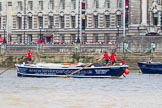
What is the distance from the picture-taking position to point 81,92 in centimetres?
7806

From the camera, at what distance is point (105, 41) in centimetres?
14112

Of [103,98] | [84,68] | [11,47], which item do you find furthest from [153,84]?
[11,47]

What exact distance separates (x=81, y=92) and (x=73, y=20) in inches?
2694

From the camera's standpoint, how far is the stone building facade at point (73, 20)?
137m

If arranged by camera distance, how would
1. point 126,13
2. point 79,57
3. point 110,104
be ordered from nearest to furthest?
point 110,104 → point 79,57 → point 126,13

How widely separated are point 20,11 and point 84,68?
5550 centimetres

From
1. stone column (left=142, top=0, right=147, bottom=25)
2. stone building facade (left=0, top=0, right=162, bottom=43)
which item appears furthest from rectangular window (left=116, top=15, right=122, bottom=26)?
stone column (left=142, top=0, right=147, bottom=25)

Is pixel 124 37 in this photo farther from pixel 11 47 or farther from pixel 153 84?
pixel 153 84

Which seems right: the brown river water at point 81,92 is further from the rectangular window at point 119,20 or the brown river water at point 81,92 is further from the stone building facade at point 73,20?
the rectangular window at point 119,20

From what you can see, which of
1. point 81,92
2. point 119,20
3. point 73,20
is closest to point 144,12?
point 119,20

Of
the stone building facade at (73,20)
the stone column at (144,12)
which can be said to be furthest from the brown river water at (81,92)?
the stone building facade at (73,20)

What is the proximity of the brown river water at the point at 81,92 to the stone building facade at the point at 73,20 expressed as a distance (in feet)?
125

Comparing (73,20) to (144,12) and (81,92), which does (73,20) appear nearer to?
(144,12)

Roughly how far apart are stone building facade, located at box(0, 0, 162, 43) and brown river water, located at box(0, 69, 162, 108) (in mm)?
38130
